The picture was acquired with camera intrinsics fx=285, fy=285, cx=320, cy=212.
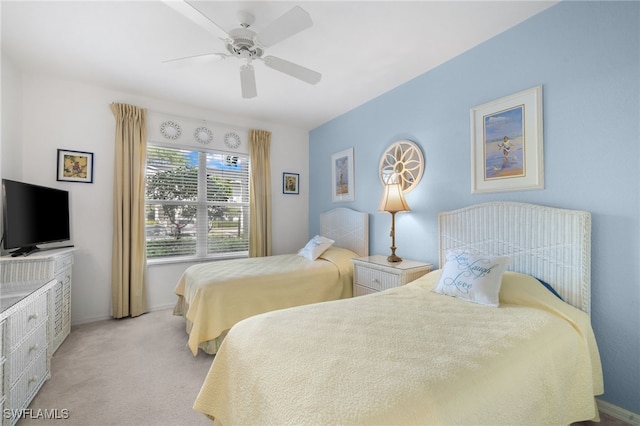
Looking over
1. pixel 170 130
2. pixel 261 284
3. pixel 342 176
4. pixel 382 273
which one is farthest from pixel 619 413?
pixel 170 130

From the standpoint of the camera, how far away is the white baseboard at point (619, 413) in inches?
62.9

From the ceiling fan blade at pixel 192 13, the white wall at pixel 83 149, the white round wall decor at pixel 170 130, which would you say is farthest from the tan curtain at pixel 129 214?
the ceiling fan blade at pixel 192 13

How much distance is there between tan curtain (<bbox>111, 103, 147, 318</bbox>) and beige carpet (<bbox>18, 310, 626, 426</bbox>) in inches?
14.8

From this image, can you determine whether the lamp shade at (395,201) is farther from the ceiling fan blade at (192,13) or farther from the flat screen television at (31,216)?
the flat screen television at (31,216)

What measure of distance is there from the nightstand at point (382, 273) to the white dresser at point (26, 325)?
7.89ft

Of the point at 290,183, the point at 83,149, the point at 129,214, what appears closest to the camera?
the point at 83,149

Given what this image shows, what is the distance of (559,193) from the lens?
189 cm

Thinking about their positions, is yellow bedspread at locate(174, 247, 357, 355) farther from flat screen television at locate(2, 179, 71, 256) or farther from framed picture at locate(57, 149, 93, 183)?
framed picture at locate(57, 149, 93, 183)

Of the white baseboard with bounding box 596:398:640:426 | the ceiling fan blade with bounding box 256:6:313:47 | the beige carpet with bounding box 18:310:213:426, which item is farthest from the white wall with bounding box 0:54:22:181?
the white baseboard with bounding box 596:398:640:426

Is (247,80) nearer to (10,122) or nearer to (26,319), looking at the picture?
(26,319)

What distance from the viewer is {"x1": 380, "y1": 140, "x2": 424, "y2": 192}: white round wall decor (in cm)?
285

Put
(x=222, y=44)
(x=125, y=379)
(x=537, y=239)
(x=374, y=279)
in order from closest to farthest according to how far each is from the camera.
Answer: (x=537, y=239), (x=125, y=379), (x=222, y=44), (x=374, y=279)

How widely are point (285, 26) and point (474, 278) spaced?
1.94 meters

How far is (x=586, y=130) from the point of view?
177cm
